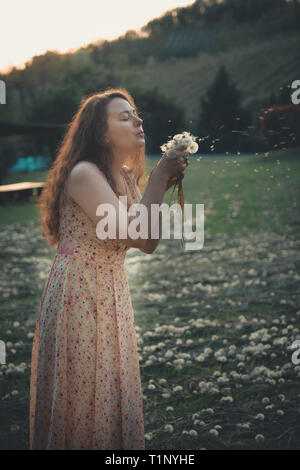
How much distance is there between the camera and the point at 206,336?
580 centimetres

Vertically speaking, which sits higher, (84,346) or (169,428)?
(84,346)

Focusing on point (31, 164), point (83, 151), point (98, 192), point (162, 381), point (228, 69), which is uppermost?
point (228, 69)

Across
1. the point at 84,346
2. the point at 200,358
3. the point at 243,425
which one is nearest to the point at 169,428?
the point at 243,425

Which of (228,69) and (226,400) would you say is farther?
(228,69)

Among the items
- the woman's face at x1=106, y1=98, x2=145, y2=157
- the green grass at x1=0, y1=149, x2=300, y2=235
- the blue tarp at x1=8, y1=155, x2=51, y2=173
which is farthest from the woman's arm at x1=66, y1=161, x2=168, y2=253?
the blue tarp at x1=8, y1=155, x2=51, y2=173

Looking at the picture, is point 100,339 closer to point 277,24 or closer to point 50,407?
point 50,407

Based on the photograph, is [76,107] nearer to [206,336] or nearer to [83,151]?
[206,336]

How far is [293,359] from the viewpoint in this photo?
4957 millimetres

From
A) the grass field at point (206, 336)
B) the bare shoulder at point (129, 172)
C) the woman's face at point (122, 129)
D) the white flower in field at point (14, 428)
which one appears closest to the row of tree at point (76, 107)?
the grass field at point (206, 336)

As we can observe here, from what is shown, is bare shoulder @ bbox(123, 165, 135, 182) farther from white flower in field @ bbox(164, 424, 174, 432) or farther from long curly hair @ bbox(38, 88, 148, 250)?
white flower in field @ bbox(164, 424, 174, 432)

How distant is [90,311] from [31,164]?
4440cm

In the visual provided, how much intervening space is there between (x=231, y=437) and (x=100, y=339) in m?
1.79

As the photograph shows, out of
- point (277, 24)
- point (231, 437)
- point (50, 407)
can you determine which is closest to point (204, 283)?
point (231, 437)

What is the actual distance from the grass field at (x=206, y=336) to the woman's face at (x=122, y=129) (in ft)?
→ 5.53
